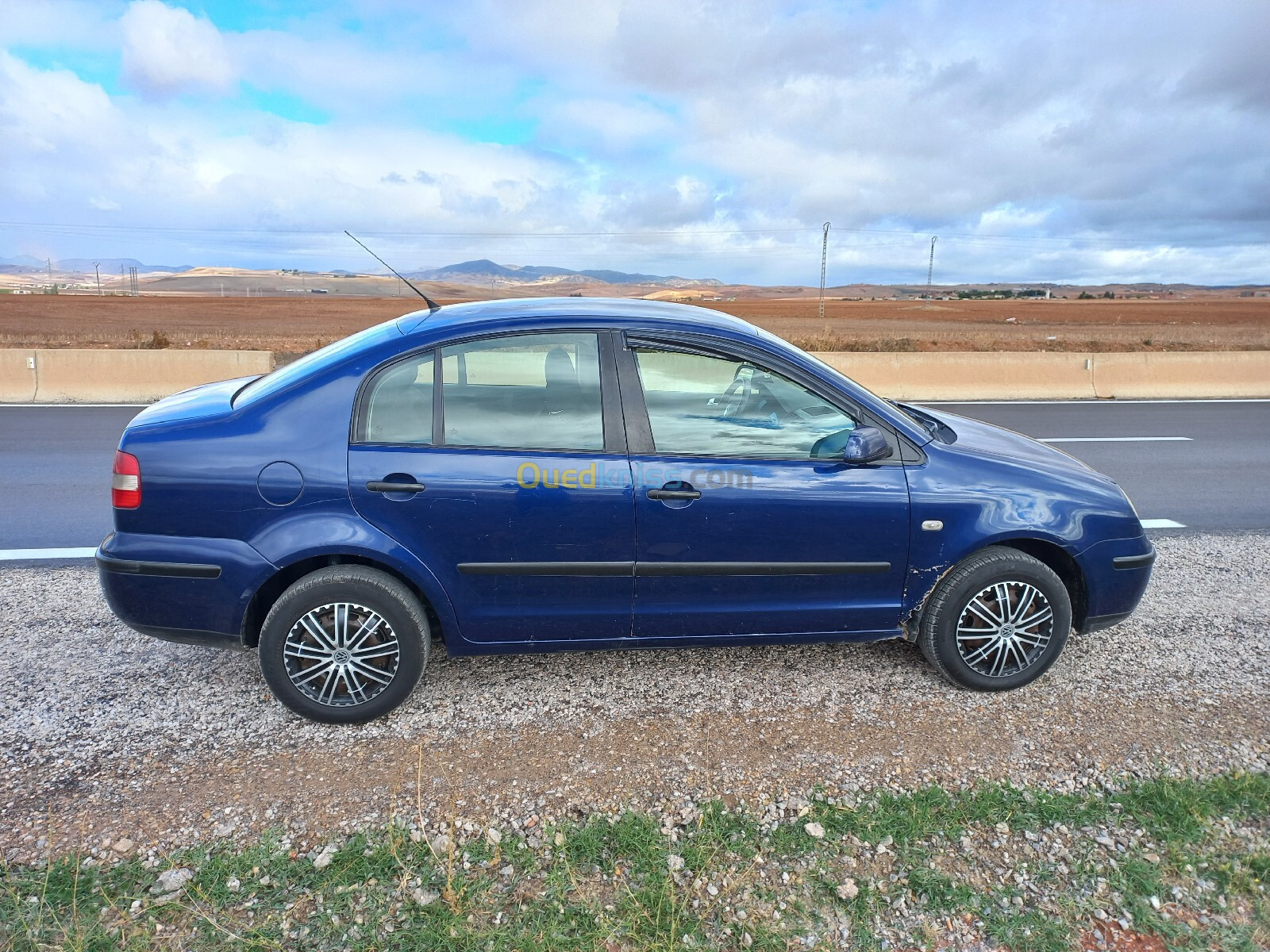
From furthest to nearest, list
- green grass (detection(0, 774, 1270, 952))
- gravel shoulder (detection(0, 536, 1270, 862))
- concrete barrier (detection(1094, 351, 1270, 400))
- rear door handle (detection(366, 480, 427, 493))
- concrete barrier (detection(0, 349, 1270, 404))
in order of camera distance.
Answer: concrete barrier (detection(1094, 351, 1270, 400)), concrete barrier (detection(0, 349, 1270, 404)), rear door handle (detection(366, 480, 427, 493)), gravel shoulder (detection(0, 536, 1270, 862)), green grass (detection(0, 774, 1270, 952))

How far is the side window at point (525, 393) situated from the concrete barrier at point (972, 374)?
34.0 feet

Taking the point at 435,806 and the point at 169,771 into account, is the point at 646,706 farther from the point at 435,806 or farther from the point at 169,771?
the point at 169,771

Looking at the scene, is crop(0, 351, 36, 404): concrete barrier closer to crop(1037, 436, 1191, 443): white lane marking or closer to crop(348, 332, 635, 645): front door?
crop(348, 332, 635, 645): front door

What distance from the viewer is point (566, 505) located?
10.7ft

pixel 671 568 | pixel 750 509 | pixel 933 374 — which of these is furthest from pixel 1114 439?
pixel 671 568

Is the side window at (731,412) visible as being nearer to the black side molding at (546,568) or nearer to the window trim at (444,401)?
the window trim at (444,401)

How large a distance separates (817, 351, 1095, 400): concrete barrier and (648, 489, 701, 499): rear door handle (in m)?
10.4

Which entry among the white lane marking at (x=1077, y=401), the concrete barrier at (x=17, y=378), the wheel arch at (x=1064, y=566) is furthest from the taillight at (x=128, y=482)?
the white lane marking at (x=1077, y=401)

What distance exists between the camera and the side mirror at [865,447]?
10.9ft

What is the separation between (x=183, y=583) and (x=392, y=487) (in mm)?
932

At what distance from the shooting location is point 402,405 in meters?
3.29

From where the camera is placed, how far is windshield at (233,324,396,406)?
3.37 m

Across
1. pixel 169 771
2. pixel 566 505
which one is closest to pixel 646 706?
pixel 566 505
